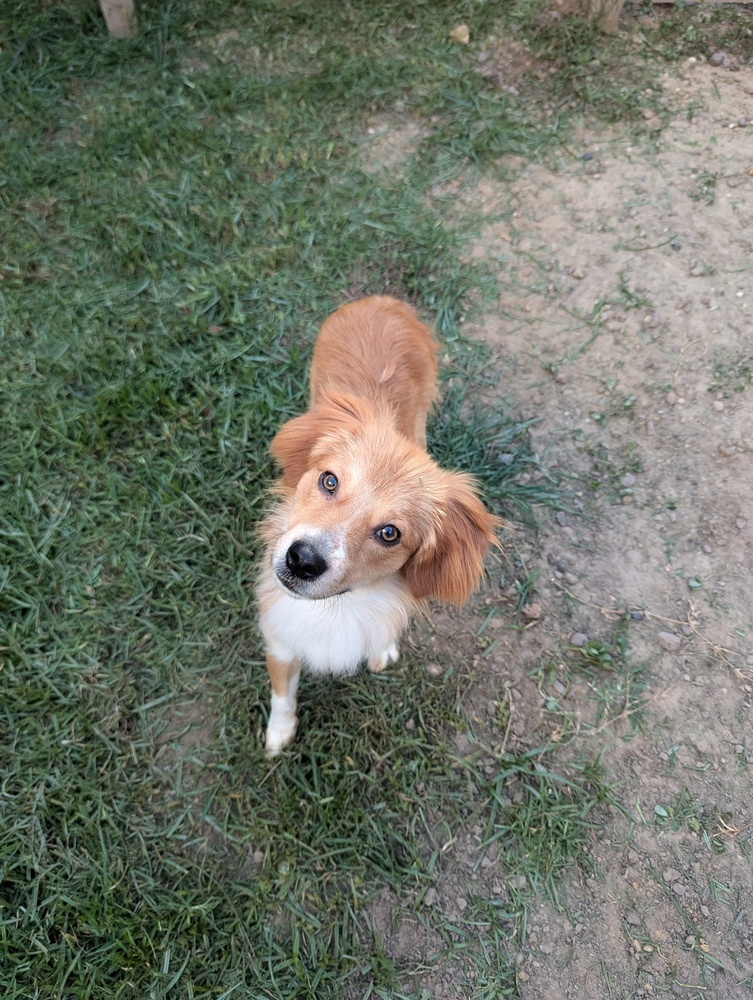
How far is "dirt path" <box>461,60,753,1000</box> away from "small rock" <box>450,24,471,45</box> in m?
1.25

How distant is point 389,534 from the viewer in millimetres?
2336

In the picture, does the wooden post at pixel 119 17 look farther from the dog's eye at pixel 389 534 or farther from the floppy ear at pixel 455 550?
the dog's eye at pixel 389 534

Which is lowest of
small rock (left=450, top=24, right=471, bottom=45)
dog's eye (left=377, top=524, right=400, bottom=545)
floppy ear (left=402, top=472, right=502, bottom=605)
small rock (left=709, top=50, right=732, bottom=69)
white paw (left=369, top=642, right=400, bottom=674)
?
white paw (left=369, top=642, right=400, bottom=674)

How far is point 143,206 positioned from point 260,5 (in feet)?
6.91

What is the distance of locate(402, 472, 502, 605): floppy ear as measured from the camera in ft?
8.12

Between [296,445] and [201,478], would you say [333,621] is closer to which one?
[296,445]

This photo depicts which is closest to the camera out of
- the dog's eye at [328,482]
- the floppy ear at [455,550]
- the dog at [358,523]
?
the dog at [358,523]

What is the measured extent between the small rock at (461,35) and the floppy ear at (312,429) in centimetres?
398

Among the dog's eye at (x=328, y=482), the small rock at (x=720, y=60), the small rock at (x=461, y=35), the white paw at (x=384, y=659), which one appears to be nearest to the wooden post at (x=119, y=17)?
the small rock at (x=461, y=35)

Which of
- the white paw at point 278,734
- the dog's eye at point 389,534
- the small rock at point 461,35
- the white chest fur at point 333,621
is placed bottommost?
the white paw at point 278,734

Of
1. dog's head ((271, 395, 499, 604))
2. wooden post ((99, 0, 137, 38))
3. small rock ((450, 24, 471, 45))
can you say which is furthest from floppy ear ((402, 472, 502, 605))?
wooden post ((99, 0, 137, 38))

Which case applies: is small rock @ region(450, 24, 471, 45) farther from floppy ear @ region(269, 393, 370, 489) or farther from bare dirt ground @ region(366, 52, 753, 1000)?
floppy ear @ region(269, 393, 370, 489)

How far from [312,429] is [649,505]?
213 centimetres

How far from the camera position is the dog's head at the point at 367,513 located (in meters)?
2.17
